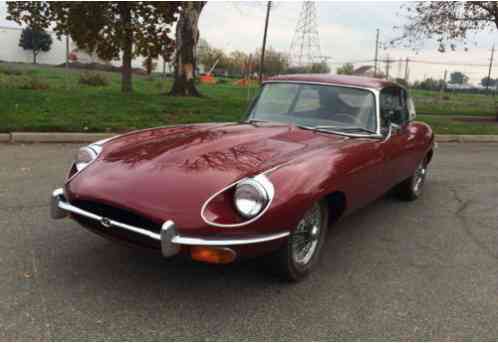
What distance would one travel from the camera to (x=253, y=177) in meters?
2.87

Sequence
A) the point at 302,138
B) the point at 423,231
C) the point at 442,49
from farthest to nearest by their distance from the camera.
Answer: the point at 442,49, the point at 423,231, the point at 302,138

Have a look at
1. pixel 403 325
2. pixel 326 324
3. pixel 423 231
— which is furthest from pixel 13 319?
pixel 423 231

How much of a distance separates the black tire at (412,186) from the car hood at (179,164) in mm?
1936

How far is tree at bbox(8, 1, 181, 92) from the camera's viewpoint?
1628 cm

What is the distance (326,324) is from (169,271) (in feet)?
3.81

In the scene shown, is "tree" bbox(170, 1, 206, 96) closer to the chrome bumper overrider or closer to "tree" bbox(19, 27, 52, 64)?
the chrome bumper overrider

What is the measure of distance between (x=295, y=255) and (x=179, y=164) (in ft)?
3.28

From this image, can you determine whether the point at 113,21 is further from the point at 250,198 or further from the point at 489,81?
the point at 489,81

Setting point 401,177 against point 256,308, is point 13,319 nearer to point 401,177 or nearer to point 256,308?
point 256,308

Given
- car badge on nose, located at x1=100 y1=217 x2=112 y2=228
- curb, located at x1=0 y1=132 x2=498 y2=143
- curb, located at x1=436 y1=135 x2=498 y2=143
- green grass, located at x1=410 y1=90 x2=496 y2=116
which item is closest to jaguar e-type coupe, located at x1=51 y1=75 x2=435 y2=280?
car badge on nose, located at x1=100 y1=217 x2=112 y2=228

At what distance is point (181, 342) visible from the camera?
98.5 inches

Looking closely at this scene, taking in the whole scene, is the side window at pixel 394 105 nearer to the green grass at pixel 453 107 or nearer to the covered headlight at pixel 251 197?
the covered headlight at pixel 251 197

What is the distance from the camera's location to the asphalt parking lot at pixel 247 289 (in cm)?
267

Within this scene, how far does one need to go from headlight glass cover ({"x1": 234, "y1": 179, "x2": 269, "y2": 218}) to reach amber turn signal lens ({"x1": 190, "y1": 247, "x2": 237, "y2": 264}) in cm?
23
